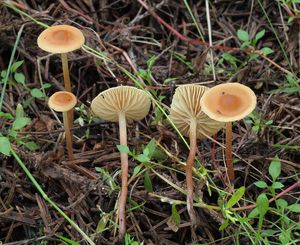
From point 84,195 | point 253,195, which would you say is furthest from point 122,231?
point 253,195

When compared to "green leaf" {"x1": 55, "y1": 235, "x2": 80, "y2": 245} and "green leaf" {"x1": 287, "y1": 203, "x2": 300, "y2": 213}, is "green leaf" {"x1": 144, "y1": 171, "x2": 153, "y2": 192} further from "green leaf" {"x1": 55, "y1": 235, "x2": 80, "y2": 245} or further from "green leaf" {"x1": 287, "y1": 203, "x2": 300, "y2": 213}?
"green leaf" {"x1": 287, "y1": 203, "x2": 300, "y2": 213}

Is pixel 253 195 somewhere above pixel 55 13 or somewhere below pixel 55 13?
below

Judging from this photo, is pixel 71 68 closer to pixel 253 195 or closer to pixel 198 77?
pixel 198 77

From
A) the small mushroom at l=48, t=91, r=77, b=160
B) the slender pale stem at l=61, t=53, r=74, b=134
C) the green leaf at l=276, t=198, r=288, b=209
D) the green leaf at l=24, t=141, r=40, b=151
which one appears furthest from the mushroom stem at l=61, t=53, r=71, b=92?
the green leaf at l=276, t=198, r=288, b=209

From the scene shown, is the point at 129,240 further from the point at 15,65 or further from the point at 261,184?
the point at 15,65

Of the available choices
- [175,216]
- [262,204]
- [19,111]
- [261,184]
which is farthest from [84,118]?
[262,204]

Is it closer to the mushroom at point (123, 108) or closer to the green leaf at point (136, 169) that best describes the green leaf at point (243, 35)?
the mushroom at point (123, 108)

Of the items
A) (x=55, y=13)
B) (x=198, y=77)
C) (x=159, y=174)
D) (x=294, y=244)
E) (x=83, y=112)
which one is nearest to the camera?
(x=294, y=244)
